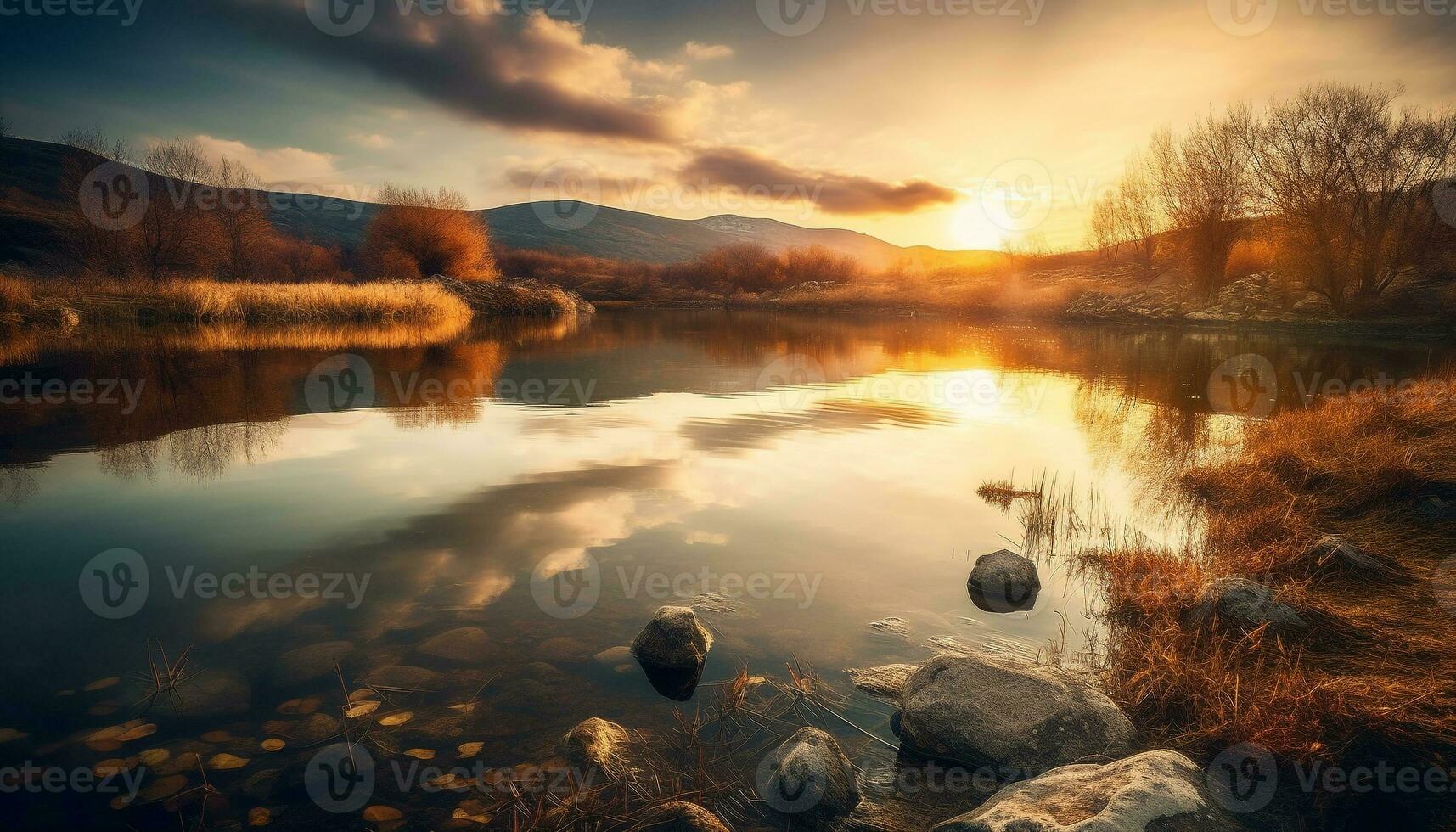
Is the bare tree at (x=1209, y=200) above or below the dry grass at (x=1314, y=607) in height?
above

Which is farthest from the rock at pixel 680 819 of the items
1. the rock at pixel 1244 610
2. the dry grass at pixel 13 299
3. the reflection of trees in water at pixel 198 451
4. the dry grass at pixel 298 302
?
the dry grass at pixel 298 302

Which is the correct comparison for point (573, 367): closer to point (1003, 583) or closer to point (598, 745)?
point (1003, 583)

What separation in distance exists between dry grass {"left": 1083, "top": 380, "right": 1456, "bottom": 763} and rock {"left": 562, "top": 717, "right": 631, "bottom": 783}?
3752 mm

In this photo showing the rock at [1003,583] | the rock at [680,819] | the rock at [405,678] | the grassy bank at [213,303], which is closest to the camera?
the rock at [680,819]

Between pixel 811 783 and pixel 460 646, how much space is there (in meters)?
3.12

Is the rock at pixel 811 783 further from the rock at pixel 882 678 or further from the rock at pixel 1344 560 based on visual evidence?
the rock at pixel 1344 560

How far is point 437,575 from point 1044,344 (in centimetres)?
3720

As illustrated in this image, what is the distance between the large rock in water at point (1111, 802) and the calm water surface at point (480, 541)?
119 cm

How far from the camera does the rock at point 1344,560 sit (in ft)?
20.8

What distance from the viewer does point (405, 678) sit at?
4863 millimetres

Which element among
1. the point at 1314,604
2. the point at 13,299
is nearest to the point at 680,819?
the point at 1314,604

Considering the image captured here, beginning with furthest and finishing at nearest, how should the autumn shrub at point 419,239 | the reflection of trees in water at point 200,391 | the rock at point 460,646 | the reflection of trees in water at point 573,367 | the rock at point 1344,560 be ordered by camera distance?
the autumn shrub at point 419,239, the reflection of trees in water at point 573,367, the reflection of trees in water at point 200,391, the rock at point 1344,560, the rock at point 460,646

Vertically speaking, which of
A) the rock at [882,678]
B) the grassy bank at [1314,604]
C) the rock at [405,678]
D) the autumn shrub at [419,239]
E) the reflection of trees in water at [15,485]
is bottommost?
the rock at [882,678]

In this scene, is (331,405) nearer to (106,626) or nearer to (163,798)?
(106,626)
